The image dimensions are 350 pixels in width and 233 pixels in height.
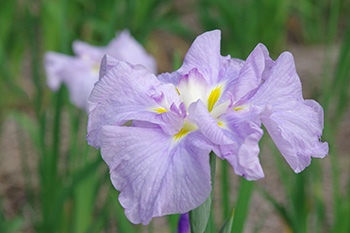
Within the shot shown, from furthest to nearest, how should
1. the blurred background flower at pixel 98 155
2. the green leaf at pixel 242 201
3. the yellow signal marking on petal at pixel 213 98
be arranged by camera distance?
the blurred background flower at pixel 98 155, the green leaf at pixel 242 201, the yellow signal marking on petal at pixel 213 98

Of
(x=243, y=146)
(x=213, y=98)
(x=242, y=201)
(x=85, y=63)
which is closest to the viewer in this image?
(x=243, y=146)

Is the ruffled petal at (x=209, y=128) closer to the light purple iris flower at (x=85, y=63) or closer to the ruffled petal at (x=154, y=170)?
the ruffled petal at (x=154, y=170)

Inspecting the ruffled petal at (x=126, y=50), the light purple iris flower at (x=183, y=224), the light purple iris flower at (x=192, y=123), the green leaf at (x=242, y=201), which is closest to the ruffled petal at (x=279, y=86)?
the light purple iris flower at (x=192, y=123)

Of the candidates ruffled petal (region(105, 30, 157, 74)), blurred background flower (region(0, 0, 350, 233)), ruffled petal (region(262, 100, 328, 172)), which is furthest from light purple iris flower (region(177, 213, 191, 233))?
ruffled petal (region(105, 30, 157, 74))

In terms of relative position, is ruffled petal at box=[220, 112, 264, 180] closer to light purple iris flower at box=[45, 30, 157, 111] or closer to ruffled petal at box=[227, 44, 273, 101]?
ruffled petal at box=[227, 44, 273, 101]

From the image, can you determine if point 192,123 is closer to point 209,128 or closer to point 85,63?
point 209,128

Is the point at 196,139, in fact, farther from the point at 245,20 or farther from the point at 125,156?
the point at 245,20

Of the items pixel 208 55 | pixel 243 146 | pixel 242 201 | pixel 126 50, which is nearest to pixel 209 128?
pixel 243 146
